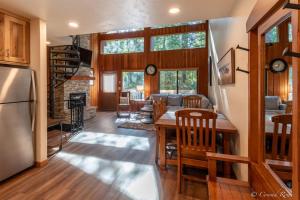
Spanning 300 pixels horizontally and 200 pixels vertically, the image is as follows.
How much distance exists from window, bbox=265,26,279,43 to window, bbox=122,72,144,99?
7736mm

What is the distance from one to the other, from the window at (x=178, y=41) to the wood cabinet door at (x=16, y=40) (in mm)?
6540

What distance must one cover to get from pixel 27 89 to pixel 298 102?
10.1ft

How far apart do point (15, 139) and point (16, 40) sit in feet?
4.61

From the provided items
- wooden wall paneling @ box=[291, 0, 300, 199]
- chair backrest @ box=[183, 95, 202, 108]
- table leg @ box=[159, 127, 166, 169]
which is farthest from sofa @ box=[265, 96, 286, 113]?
chair backrest @ box=[183, 95, 202, 108]

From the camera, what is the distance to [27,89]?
270 centimetres

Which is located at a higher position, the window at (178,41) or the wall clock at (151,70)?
the window at (178,41)

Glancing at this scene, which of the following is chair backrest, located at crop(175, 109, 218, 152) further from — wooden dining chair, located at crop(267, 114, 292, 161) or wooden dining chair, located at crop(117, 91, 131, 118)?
wooden dining chair, located at crop(117, 91, 131, 118)

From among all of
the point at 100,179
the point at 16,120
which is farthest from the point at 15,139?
the point at 100,179

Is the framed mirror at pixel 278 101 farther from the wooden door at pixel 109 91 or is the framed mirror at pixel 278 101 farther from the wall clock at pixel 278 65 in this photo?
the wooden door at pixel 109 91

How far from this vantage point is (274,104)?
4.33 ft

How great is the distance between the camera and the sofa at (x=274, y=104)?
1200mm

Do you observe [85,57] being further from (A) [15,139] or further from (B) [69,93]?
(A) [15,139]

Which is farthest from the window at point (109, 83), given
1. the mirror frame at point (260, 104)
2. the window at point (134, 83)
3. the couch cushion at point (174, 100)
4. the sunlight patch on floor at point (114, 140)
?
the mirror frame at point (260, 104)

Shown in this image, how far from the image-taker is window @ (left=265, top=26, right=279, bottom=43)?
1.19 m
